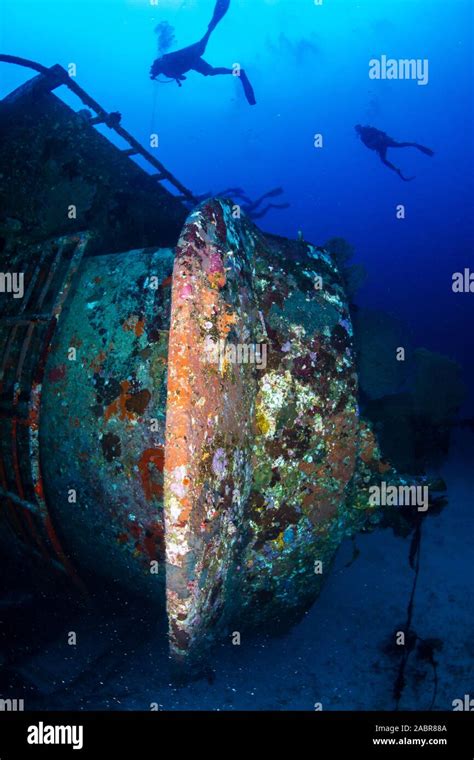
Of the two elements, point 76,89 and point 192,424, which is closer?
point 192,424

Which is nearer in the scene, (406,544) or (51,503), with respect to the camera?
(51,503)

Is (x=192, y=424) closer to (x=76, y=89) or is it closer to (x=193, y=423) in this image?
(x=193, y=423)

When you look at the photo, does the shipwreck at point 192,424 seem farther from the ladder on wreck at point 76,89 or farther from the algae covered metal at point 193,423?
the ladder on wreck at point 76,89

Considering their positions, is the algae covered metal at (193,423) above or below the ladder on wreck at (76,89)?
below

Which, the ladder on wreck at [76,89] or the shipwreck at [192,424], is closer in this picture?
the shipwreck at [192,424]

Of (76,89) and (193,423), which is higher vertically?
(76,89)

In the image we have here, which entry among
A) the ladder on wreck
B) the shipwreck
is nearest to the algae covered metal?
the shipwreck

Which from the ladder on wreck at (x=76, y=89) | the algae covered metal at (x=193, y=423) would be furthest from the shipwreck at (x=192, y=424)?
the ladder on wreck at (x=76, y=89)

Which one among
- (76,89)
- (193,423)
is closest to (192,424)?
(193,423)

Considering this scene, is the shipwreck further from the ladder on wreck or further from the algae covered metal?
the ladder on wreck

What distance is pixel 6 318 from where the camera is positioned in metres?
2.86

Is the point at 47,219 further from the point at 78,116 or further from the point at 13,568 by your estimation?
the point at 13,568
